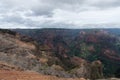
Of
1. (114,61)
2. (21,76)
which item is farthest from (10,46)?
(114,61)

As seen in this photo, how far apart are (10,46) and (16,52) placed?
15.4 feet

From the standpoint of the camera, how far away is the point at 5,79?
29422 mm

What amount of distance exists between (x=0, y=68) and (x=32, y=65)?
12.2m

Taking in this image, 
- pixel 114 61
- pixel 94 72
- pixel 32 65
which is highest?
pixel 32 65

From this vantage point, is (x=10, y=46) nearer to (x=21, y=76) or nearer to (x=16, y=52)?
(x=16, y=52)

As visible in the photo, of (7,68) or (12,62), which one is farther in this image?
(12,62)

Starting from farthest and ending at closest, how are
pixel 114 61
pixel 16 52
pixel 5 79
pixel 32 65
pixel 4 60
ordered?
pixel 114 61 → pixel 16 52 → pixel 32 65 → pixel 4 60 → pixel 5 79

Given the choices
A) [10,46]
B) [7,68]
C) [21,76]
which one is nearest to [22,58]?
[10,46]

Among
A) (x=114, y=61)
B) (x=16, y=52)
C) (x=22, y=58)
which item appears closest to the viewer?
(x=22, y=58)

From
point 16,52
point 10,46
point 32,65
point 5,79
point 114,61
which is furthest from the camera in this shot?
point 114,61

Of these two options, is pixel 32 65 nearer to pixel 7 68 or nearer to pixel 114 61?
pixel 7 68

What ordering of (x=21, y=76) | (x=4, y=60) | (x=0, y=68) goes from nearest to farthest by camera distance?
(x=21, y=76) → (x=0, y=68) → (x=4, y=60)

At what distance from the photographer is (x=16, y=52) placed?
5650 centimetres

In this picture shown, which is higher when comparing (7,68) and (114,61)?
(7,68)
